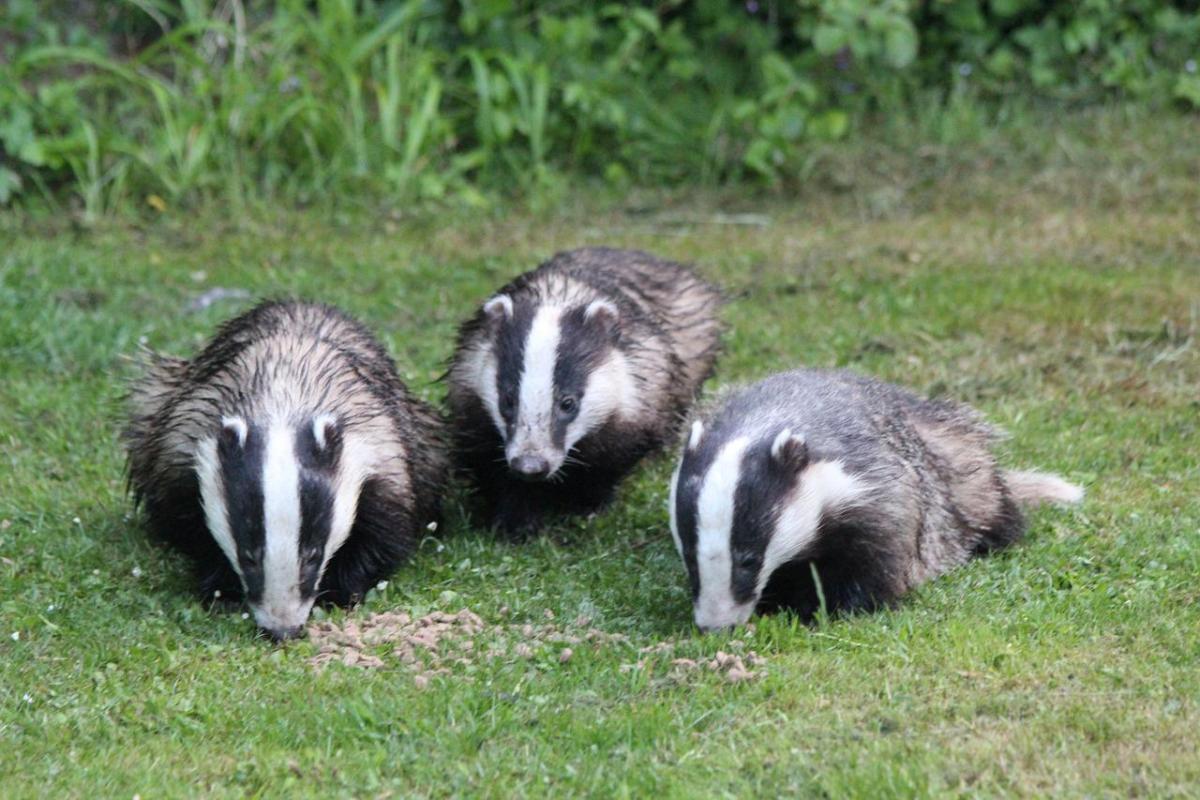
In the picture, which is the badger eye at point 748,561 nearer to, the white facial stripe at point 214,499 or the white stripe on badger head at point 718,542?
the white stripe on badger head at point 718,542

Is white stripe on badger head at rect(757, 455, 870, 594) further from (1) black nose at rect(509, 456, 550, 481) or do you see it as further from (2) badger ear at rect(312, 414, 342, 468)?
(2) badger ear at rect(312, 414, 342, 468)

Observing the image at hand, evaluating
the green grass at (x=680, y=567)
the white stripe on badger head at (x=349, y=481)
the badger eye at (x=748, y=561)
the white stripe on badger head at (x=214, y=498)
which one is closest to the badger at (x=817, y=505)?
the badger eye at (x=748, y=561)

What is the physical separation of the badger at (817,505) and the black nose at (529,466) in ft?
2.09

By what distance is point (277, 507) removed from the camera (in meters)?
4.86

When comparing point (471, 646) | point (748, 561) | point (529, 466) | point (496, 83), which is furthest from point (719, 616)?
point (496, 83)

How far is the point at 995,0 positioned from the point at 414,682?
7478 millimetres

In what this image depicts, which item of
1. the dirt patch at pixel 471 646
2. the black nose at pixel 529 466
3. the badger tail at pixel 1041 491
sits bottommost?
the dirt patch at pixel 471 646

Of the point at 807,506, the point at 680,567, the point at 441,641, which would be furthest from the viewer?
the point at 680,567

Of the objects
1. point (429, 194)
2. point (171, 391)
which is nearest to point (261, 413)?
point (171, 391)

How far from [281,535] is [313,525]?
117 millimetres

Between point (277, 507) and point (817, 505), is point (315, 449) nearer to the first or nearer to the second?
point (277, 507)

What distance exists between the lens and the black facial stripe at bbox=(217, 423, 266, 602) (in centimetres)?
489

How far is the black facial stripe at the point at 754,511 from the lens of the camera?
4723 mm

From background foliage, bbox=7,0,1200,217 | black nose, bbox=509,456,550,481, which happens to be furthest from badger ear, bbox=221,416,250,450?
background foliage, bbox=7,0,1200,217
